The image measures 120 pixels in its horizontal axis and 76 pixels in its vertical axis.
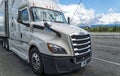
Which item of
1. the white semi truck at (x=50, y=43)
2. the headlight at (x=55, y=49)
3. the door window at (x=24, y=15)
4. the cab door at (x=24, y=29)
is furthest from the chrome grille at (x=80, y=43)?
the door window at (x=24, y=15)

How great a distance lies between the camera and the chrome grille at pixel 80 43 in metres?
5.18

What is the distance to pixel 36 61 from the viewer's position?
5617 mm

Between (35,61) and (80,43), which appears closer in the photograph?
(80,43)

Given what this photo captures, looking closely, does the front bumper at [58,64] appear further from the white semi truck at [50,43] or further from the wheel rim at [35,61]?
the wheel rim at [35,61]

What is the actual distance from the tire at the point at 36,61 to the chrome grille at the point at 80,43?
3.84ft

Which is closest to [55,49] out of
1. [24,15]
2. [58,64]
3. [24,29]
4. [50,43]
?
[50,43]

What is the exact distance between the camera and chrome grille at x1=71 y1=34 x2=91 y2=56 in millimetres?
5176

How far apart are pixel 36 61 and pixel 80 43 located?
1550 mm

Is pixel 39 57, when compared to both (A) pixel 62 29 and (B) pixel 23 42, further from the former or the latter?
(B) pixel 23 42

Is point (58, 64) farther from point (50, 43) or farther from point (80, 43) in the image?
point (80, 43)

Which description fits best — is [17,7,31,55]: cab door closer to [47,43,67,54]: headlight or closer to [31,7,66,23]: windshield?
[31,7,66,23]: windshield

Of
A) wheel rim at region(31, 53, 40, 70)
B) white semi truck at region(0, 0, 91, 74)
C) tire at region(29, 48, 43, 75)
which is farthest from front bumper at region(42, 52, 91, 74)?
wheel rim at region(31, 53, 40, 70)

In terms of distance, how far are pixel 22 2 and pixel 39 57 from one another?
2835mm

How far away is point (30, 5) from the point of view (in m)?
6.39
